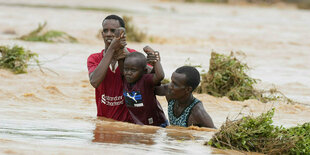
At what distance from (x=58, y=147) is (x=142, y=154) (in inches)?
27.1

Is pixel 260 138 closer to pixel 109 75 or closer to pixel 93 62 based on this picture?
pixel 109 75

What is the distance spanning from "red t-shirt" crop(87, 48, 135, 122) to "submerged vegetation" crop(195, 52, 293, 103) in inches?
131

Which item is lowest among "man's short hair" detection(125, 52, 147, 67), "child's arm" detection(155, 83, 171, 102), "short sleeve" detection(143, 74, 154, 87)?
"child's arm" detection(155, 83, 171, 102)

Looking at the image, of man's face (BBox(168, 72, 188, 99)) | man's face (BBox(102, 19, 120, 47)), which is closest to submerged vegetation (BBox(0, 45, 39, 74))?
man's face (BBox(102, 19, 120, 47))

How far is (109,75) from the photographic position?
20.6 feet

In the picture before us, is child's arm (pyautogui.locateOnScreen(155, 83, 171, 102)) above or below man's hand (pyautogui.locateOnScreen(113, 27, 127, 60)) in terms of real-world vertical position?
below

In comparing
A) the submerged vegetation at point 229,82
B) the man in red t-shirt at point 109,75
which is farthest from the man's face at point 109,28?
the submerged vegetation at point 229,82

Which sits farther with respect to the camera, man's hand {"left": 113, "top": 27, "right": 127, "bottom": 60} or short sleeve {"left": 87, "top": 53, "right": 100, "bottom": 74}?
short sleeve {"left": 87, "top": 53, "right": 100, "bottom": 74}

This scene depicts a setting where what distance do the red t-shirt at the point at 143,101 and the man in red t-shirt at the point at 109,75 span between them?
0.39 ft

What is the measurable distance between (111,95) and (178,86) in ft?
2.54

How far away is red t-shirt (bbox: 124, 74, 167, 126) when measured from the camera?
Result: 613 cm

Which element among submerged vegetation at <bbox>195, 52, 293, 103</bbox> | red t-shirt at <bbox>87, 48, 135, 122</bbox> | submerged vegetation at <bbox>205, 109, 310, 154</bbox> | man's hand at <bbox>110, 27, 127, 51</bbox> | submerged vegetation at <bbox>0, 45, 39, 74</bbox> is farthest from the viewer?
submerged vegetation at <bbox>0, 45, 39, 74</bbox>

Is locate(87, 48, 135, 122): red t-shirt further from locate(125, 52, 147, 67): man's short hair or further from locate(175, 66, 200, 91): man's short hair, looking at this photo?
locate(175, 66, 200, 91): man's short hair

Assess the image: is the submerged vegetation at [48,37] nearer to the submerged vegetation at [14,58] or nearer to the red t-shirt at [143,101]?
the submerged vegetation at [14,58]
